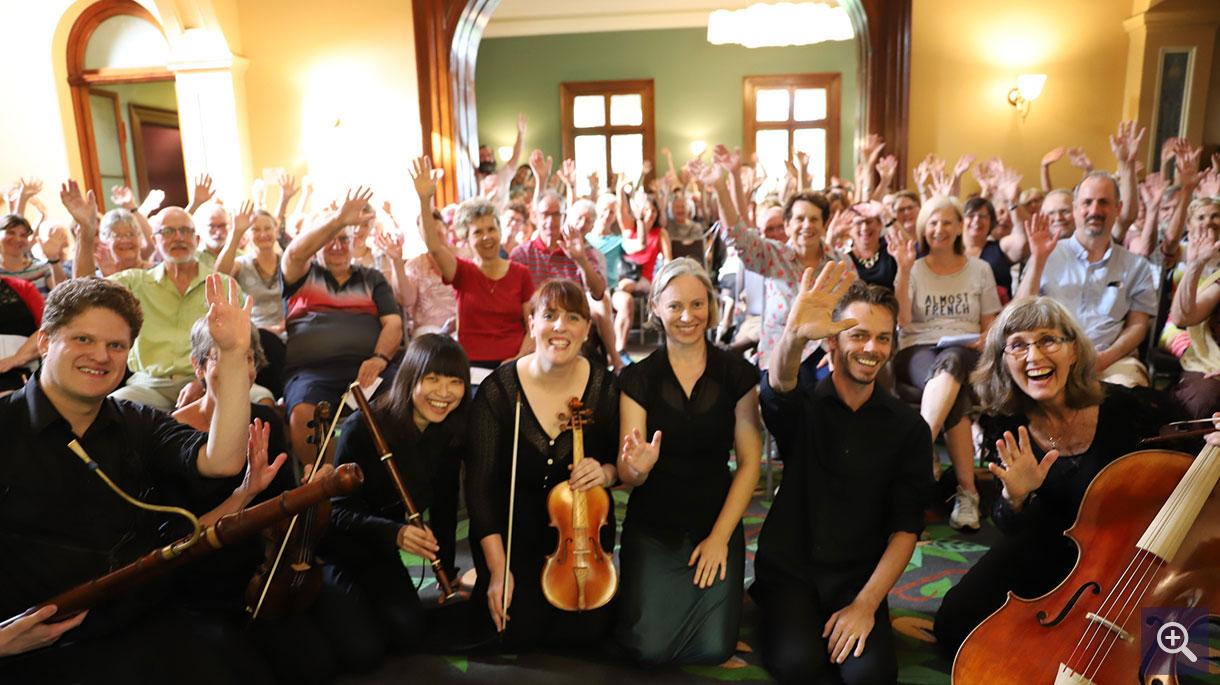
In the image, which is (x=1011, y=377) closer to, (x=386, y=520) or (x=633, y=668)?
(x=633, y=668)

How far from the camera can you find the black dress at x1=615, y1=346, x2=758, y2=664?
2.06m

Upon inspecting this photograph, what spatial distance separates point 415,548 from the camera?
1964 mm

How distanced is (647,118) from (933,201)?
28.2 feet

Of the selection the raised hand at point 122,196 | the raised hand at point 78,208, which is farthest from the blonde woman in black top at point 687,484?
the raised hand at point 122,196

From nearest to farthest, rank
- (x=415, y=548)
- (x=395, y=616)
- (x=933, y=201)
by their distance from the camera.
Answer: (x=415, y=548)
(x=395, y=616)
(x=933, y=201)

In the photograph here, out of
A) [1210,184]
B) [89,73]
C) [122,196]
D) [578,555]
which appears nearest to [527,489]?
[578,555]

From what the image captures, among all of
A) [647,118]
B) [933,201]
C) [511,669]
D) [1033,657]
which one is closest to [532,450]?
[511,669]

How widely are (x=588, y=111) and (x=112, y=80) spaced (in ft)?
21.0

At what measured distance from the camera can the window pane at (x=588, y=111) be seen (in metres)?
11.5

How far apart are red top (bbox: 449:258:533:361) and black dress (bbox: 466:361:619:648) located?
1.12 meters

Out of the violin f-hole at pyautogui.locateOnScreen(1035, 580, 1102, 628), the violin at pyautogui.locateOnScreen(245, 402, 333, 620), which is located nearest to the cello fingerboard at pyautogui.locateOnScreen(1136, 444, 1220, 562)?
the violin f-hole at pyautogui.locateOnScreen(1035, 580, 1102, 628)

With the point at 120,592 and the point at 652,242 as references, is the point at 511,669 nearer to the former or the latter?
the point at 120,592

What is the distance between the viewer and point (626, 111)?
11.6m

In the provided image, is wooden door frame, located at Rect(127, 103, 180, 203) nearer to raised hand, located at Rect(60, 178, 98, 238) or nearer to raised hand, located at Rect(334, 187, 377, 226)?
raised hand, located at Rect(60, 178, 98, 238)
